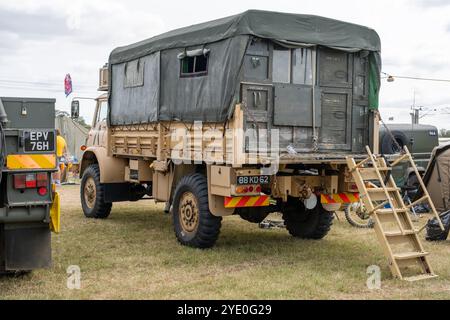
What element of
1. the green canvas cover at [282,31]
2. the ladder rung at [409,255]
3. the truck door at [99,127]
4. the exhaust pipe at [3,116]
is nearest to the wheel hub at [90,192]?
the truck door at [99,127]

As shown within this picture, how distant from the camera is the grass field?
618 cm

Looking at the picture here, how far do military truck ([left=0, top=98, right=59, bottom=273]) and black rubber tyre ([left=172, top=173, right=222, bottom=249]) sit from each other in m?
2.49

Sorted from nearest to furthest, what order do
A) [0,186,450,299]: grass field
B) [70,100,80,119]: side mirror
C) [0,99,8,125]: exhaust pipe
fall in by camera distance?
[0,99,8,125]: exhaust pipe < [0,186,450,299]: grass field < [70,100,80,119]: side mirror

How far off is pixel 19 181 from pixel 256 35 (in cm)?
354

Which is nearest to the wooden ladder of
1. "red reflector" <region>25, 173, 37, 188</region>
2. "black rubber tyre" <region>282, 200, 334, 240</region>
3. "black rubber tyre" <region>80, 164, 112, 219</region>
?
"black rubber tyre" <region>282, 200, 334, 240</region>

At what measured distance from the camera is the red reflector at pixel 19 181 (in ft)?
19.0

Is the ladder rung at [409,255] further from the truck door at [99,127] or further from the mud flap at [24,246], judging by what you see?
the truck door at [99,127]

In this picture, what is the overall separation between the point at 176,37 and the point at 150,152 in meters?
1.93

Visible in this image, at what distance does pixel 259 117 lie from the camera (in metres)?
8.00

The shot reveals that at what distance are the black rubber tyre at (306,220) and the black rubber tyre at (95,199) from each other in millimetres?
3640

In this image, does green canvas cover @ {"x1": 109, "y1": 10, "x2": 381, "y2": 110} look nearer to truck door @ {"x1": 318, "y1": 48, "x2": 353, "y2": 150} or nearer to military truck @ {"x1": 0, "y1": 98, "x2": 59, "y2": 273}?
truck door @ {"x1": 318, "y1": 48, "x2": 353, "y2": 150}

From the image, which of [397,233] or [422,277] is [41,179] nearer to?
[397,233]

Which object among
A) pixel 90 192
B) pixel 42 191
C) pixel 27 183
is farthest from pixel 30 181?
pixel 90 192
